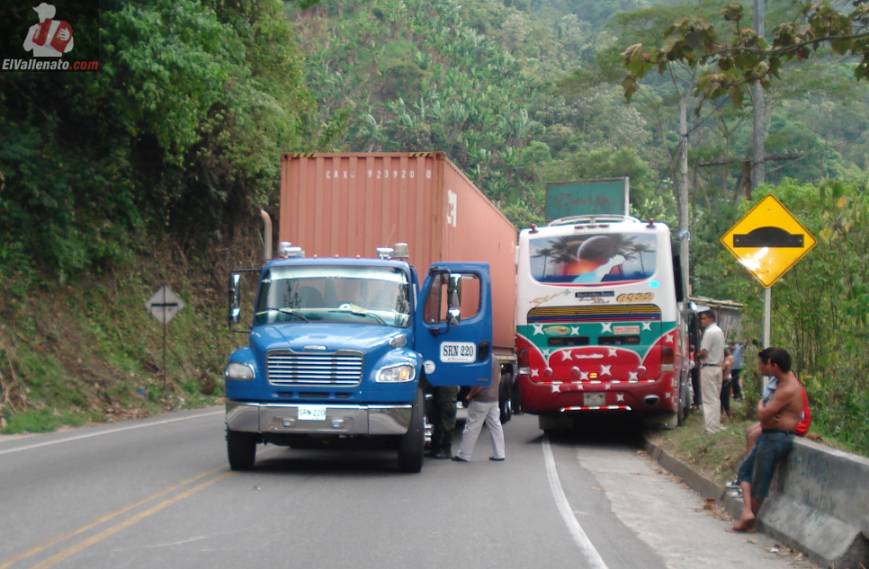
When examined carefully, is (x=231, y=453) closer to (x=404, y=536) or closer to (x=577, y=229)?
(x=404, y=536)

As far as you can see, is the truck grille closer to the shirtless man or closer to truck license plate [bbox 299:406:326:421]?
truck license plate [bbox 299:406:326:421]

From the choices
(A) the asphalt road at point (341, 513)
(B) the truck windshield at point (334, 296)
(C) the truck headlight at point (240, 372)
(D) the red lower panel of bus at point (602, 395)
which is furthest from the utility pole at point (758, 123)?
(C) the truck headlight at point (240, 372)

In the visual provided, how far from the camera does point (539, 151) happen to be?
241 feet

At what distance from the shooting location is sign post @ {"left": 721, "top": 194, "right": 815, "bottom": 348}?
14.2m

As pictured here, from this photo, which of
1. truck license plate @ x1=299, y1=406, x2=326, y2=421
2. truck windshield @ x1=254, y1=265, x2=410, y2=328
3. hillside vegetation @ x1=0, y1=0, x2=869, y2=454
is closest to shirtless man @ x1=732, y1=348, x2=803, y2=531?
hillside vegetation @ x1=0, y1=0, x2=869, y2=454

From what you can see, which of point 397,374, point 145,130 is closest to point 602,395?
point 397,374

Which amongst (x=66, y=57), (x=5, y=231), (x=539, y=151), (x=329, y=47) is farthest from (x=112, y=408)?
(x=329, y=47)

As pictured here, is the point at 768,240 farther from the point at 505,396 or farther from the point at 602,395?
the point at 505,396

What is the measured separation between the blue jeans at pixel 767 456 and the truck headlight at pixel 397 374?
433cm

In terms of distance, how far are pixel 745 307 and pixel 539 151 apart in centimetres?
5571

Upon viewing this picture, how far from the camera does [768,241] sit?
47.1 ft

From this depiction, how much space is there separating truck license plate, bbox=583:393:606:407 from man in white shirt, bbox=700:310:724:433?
153 cm

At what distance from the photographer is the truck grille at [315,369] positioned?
1353cm

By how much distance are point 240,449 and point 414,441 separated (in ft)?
6.63
